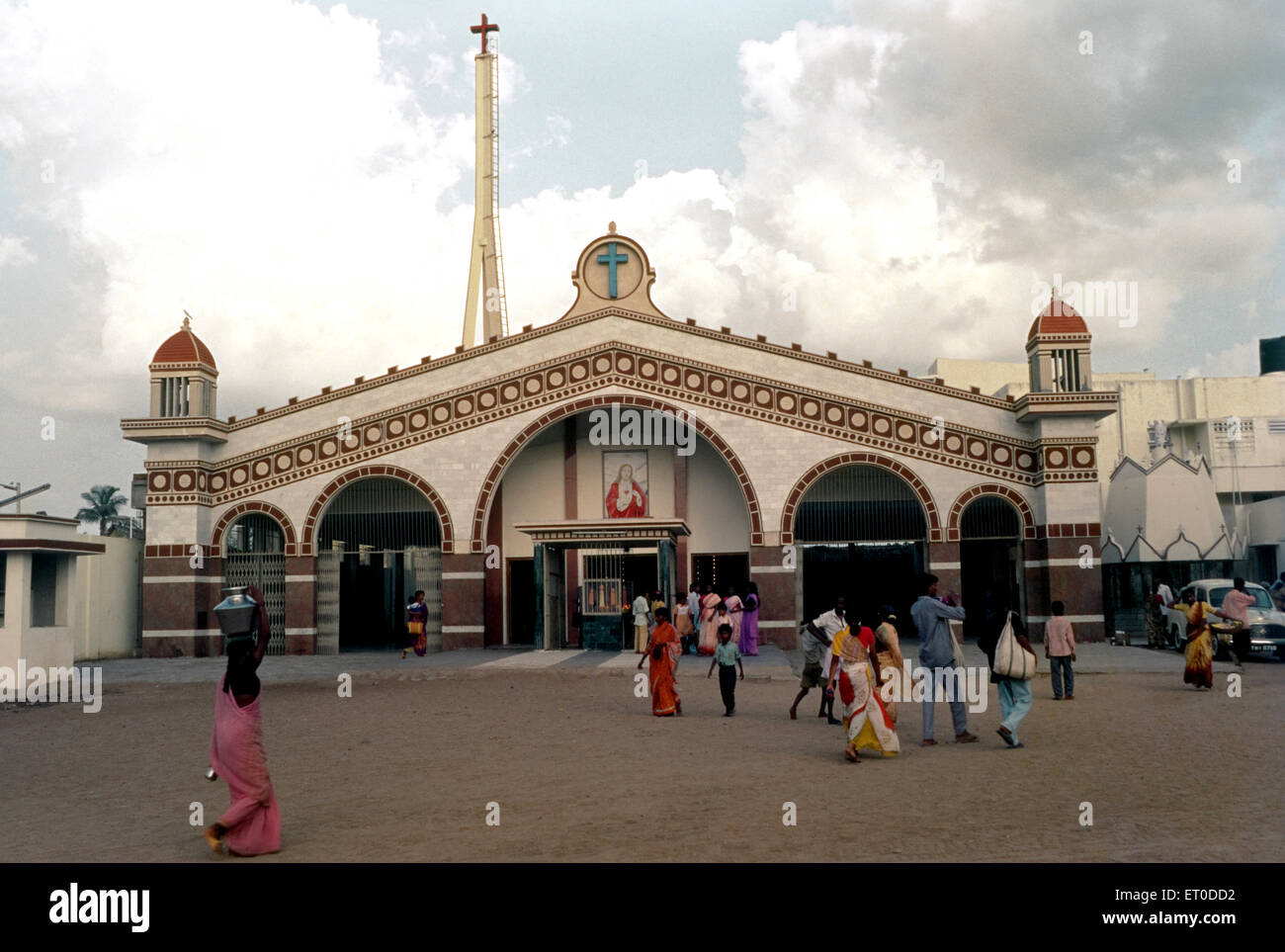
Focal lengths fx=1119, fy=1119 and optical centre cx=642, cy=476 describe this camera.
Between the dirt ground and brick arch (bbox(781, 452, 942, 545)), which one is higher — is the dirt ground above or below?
below

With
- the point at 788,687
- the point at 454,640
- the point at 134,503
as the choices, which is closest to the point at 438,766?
the point at 788,687

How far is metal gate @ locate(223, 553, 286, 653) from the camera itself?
29297mm

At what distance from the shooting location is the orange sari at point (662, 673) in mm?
15516

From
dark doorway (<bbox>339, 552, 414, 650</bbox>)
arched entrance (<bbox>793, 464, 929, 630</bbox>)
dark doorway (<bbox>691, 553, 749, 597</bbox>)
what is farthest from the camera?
dark doorway (<bbox>339, 552, 414, 650</bbox>)

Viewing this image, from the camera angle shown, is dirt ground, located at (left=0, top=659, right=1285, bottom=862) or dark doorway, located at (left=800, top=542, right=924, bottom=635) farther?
dark doorway, located at (left=800, top=542, right=924, bottom=635)

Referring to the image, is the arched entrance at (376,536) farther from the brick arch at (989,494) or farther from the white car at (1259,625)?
the white car at (1259,625)

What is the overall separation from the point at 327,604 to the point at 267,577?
1.81m

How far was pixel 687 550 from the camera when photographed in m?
30.6

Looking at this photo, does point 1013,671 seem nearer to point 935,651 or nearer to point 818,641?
point 935,651

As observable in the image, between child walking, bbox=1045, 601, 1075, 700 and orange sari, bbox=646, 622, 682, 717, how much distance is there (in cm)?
561

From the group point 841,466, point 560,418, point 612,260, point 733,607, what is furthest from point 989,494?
point 612,260

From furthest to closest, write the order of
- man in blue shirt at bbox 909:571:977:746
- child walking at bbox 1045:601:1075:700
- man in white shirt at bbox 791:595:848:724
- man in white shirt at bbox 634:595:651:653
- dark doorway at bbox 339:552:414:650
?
dark doorway at bbox 339:552:414:650
man in white shirt at bbox 634:595:651:653
child walking at bbox 1045:601:1075:700
man in white shirt at bbox 791:595:848:724
man in blue shirt at bbox 909:571:977:746

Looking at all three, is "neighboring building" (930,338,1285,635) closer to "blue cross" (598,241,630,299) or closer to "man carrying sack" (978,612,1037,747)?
"blue cross" (598,241,630,299)

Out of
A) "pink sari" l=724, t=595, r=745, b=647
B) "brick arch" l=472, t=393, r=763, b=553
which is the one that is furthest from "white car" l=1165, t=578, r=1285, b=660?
"brick arch" l=472, t=393, r=763, b=553
